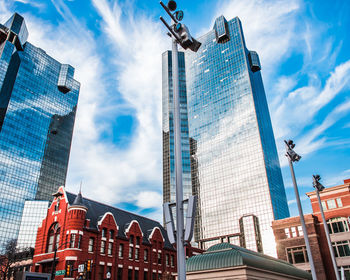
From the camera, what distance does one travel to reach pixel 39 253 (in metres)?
45.0

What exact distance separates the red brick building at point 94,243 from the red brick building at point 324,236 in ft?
77.4

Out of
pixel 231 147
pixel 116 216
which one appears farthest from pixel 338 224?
pixel 231 147

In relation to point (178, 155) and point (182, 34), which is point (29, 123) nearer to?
point (182, 34)

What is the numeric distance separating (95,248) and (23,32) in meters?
169

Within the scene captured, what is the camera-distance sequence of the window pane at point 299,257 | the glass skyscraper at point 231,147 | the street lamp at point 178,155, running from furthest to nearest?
the glass skyscraper at point 231,147, the window pane at point 299,257, the street lamp at point 178,155

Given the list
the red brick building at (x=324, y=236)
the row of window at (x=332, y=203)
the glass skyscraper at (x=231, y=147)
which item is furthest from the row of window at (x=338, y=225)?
the glass skyscraper at (x=231, y=147)

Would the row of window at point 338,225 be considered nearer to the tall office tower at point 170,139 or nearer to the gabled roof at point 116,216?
the gabled roof at point 116,216

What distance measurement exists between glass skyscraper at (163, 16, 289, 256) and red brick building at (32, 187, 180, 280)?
6812 cm

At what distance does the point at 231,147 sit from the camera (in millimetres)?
134000

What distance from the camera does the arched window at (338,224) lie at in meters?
51.8

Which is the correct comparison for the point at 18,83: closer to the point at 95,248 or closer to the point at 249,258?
the point at 95,248

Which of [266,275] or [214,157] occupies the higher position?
[214,157]

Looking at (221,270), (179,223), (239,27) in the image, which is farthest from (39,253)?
(239,27)

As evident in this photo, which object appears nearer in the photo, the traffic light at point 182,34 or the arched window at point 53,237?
the traffic light at point 182,34
